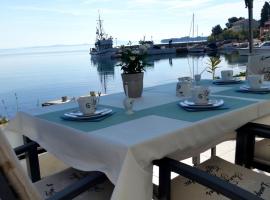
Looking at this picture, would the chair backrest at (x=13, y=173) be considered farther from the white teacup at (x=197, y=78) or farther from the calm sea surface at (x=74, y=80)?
the white teacup at (x=197, y=78)

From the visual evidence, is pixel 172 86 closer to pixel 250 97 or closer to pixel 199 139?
pixel 250 97

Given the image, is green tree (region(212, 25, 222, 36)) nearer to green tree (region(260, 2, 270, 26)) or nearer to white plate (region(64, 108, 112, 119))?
green tree (region(260, 2, 270, 26))

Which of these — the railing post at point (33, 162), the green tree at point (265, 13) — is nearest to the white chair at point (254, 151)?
the railing post at point (33, 162)

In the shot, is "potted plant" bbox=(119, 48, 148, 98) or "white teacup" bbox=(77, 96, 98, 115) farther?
"potted plant" bbox=(119, 48, 148, 98)

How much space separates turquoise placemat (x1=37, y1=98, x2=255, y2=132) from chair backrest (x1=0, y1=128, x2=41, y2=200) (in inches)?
17.7

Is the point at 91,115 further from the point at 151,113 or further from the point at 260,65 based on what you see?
the point at 260,65

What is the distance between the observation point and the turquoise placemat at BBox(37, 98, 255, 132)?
115 centimetres

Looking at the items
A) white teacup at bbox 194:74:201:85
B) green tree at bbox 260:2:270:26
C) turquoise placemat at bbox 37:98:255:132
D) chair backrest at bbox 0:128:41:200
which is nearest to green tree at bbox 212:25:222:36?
green tree at bbox 260:2:270:26

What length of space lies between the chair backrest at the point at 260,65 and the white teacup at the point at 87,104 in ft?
6.10

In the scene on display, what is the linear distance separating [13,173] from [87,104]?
0.64m

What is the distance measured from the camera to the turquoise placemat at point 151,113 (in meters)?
1.15

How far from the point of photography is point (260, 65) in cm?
265

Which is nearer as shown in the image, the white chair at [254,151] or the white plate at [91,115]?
the white plate at [91,115]

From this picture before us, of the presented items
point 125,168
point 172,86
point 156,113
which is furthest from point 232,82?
point 125,168
